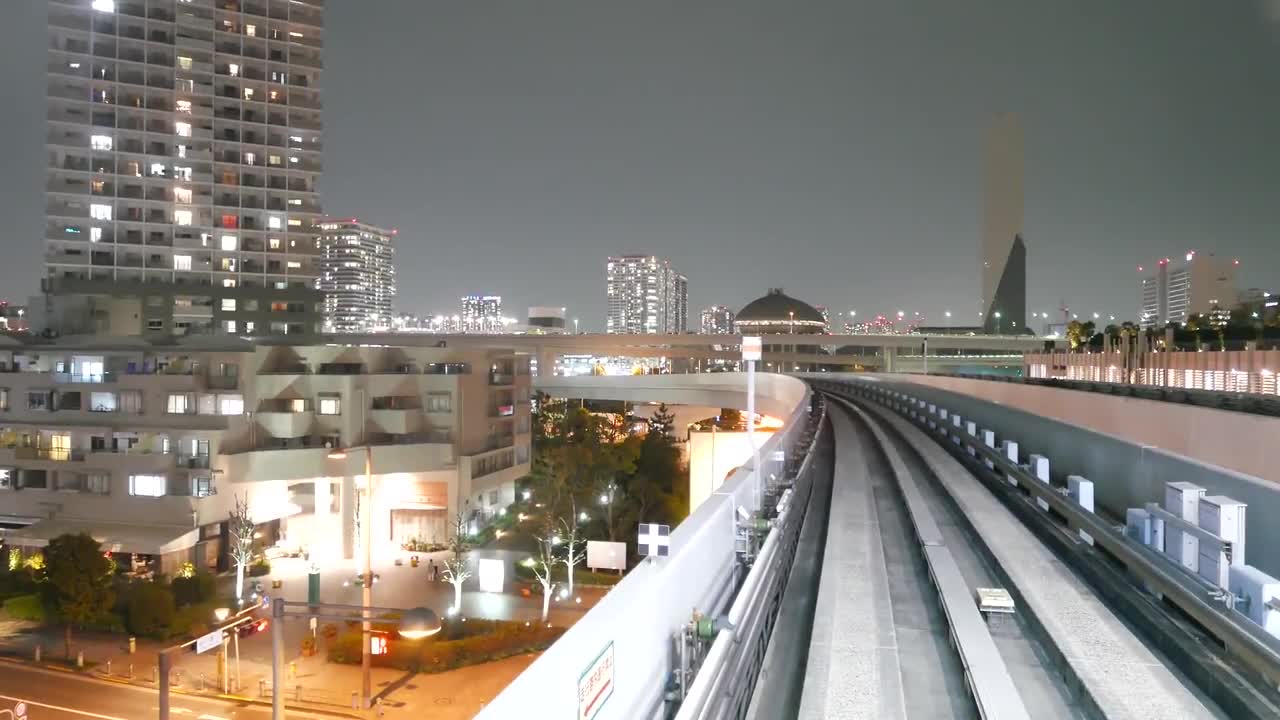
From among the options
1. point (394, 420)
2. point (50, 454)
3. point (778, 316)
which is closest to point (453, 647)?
point (394, 420)

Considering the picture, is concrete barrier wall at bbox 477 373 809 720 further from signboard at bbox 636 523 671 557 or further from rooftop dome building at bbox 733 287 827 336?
rooftop dome building at bbox 733 287 827 336

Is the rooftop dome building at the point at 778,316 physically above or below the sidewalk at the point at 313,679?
above

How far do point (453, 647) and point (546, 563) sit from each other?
22.5 ft

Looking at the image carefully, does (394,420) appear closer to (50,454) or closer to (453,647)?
(50,454)

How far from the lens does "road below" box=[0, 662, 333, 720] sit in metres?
23.6

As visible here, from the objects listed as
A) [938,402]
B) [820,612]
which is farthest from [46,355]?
[820,612]

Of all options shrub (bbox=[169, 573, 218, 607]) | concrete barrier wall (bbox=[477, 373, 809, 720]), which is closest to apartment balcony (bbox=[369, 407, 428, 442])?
shrub (bbox=[169, 573, 218, 607])

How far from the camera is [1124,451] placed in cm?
989

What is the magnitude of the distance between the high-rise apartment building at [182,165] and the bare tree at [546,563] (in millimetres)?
47443

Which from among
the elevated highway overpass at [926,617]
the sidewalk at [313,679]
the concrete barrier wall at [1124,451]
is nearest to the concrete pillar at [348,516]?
the sidewalk at [313,679]

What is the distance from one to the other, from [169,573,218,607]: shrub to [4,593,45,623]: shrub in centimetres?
491

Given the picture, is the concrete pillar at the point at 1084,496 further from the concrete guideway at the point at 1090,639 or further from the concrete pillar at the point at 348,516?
the concrete pillar at the point at 348,516

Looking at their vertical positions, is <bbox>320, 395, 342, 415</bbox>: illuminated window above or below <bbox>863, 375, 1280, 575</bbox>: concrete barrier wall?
Result: below

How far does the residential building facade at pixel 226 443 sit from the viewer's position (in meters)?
40.2
